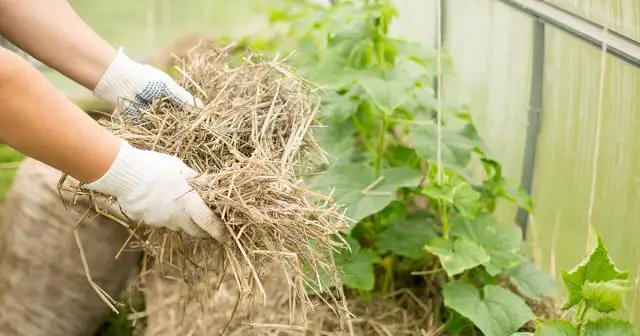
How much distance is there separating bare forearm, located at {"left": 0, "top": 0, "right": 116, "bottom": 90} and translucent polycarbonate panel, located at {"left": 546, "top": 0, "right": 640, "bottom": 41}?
0.96 meters

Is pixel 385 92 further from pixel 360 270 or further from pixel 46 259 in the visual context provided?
pixel 46 259

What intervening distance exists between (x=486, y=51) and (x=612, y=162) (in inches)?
22.8

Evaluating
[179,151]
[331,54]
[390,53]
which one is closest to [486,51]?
[390,53]

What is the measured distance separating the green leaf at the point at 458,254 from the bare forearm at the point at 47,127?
741 mm

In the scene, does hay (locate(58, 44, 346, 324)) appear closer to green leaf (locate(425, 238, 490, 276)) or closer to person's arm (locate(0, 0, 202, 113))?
person's arm (locate(0, 0, 202, 113))

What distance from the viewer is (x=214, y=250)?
1.30 m

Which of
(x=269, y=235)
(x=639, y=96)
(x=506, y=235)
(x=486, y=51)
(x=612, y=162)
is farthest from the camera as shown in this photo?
(x=486, y=51)

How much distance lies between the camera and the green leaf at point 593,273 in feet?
4.16

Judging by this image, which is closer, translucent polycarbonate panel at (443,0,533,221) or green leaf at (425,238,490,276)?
green leaf at (425,238,490,276)

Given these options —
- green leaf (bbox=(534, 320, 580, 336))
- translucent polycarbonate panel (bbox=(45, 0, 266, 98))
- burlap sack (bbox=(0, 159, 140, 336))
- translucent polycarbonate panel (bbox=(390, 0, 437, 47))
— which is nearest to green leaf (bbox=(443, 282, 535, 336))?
green leaf (bbox=(534, 320, 580, 336))

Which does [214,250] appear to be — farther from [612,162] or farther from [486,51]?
[486,51]

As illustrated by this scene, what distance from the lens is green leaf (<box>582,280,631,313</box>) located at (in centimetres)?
123

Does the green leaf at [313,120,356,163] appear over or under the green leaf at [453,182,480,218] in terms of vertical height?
over

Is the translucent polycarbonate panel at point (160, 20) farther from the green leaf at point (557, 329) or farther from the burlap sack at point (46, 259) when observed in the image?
the green leaf at point (557, 329)
